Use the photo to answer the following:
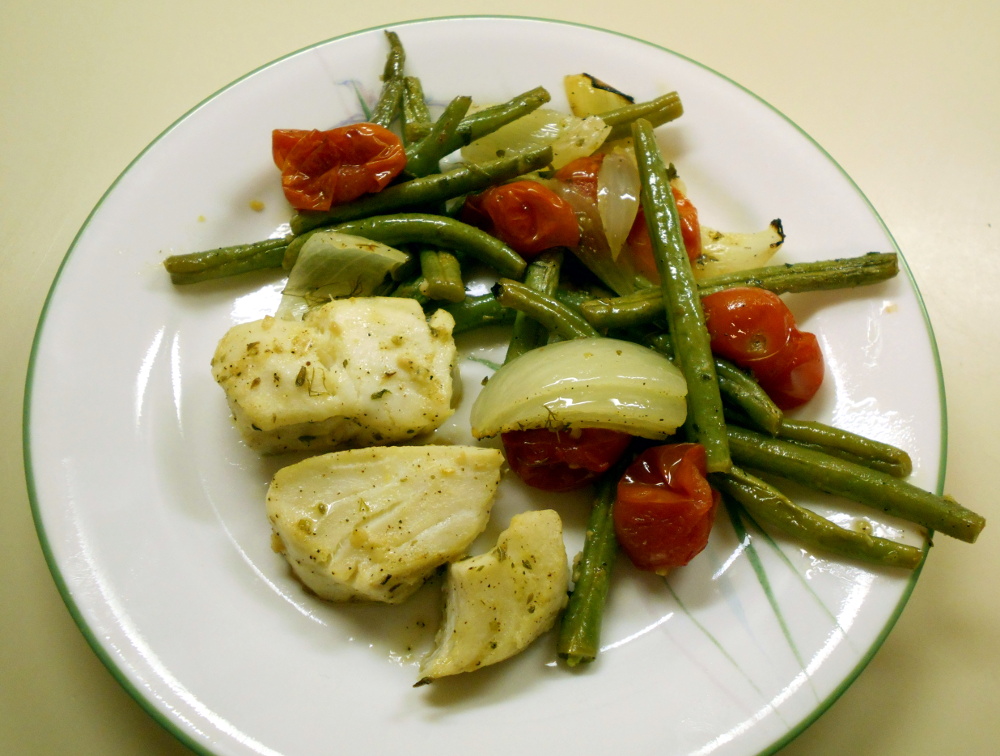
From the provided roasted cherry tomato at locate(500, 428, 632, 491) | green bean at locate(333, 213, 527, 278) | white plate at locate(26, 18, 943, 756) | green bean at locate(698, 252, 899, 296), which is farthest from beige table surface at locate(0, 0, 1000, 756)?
green bean at locate(333, 213, 527, 278)

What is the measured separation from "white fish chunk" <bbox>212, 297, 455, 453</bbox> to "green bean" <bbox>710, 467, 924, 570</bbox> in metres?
1.08

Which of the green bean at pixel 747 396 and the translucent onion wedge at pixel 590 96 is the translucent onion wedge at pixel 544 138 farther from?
the green bean at pixel 747 396

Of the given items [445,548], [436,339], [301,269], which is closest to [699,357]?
[436,339]

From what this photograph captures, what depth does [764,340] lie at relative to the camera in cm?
235

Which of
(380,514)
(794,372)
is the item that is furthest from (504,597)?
(794,372)

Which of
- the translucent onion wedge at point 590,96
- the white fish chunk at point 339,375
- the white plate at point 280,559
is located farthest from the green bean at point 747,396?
the translucent onion wedge at point 590,96

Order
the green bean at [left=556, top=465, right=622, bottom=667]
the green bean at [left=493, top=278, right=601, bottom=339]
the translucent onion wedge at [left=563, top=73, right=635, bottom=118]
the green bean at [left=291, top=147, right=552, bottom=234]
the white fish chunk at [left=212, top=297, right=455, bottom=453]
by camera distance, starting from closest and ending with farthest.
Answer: the green bean at [left=556, top=465, right=622, bottom=667]
the white fish chunk at [left=212, top=297, right=455, bottom=453]
the green bean at [left=493, top=278, right=601, bottom=339]
the green bean at [left=291, top=147, right=552, bottom=234]
the translucent onion wedge at [left=563, top=73, right=635, bottom=118]

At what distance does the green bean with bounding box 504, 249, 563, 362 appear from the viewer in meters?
2.54

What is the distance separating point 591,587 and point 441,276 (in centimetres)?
130

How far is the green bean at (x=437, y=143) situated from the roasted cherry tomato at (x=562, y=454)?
126 centimetres

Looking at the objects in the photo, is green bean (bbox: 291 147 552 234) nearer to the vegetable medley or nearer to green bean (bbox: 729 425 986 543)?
the vegetable medley

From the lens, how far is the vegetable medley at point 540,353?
2096 millimetres

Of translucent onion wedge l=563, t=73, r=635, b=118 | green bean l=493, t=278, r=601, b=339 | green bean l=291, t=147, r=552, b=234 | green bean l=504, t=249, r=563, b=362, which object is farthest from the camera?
translucent onion wedge l=563, t=73, r=635, b=118

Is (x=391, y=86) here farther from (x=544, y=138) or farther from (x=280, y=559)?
(x=280, y=559)
